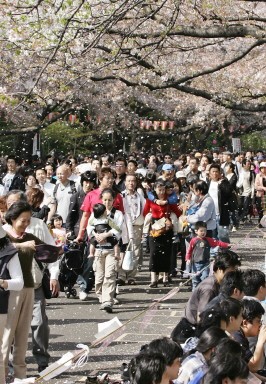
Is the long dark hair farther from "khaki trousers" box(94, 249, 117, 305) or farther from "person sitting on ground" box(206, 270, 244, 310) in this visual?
"khaki trousers" box(94, 249, 117, 305)

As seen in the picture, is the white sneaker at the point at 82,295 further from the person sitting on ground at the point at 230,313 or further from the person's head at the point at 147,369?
the person's head at the point at 147,369

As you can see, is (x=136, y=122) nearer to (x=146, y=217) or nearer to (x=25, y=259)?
(x=146, y=217)

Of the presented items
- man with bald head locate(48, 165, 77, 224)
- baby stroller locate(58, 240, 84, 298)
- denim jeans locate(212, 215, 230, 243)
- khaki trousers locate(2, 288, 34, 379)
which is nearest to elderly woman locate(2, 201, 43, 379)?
khaki trousers locate(2, 288, 34, 379)

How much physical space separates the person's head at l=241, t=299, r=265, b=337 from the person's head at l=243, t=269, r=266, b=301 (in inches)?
33.7

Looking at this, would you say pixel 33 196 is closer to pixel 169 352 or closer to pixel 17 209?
pixel 17 209

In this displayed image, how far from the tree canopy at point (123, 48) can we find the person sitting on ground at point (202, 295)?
2158 mm

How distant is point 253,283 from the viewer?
8.78 metres

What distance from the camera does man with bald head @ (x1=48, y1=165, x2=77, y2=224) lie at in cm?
1483

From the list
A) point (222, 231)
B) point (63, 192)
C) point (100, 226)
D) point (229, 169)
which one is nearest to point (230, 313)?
point (100, 226)

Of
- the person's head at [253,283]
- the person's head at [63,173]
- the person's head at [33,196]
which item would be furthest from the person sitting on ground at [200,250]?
the person's head at [253,283]

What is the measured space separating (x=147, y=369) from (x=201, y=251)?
813 cm

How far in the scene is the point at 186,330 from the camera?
327 inches

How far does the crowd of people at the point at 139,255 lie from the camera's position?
6723 mm

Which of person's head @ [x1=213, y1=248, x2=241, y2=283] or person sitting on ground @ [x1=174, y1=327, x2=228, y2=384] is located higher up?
person's head @ [x1=213, y1=248, x2=241, y2=283]
